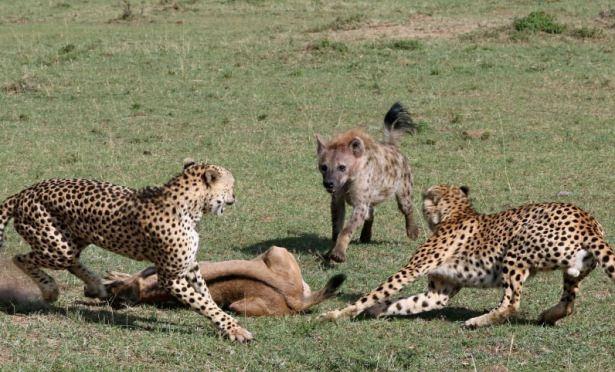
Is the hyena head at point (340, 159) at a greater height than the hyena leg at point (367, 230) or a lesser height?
greater

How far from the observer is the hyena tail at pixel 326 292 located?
23.3 feet

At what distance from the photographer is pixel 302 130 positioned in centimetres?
1412

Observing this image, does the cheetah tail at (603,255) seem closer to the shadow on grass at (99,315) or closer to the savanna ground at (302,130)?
the savanna ground at (302,130)

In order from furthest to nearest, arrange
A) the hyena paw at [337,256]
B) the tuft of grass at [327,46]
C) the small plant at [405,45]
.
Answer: the small plant at [405,45] < the tuft of grass at [327,46] < the hyena paw at [337,256]

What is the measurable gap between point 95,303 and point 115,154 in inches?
221

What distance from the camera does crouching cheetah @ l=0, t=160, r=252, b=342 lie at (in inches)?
268

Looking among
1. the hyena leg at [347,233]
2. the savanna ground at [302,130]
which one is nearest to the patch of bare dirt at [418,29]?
the savanna ground at [302,130]

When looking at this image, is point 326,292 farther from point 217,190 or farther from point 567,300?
point 567,300

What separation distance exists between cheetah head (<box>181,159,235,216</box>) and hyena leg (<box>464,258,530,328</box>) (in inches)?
66.0

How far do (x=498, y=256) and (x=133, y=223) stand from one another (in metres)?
2.26

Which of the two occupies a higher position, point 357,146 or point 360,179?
point 357,146

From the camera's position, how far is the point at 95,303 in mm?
7551

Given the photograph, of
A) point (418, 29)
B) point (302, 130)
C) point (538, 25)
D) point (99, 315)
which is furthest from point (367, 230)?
point (418, 29)

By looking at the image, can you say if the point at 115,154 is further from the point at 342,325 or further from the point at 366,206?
the point at 342,325
